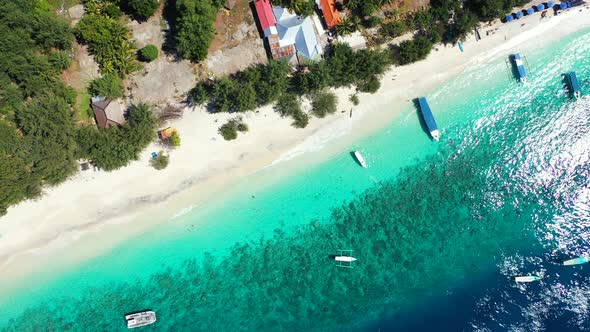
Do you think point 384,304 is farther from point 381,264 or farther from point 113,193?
point 113,193

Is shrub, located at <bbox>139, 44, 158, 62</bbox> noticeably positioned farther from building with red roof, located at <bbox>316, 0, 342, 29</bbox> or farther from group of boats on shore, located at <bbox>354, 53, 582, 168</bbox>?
group of boats on shore, located at <bbox>354, 53, 582, 168</bbox>

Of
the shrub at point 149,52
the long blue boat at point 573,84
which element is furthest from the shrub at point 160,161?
the long blue boat at point 573,84

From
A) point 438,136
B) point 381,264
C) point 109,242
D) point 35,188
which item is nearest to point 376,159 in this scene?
point 438,136

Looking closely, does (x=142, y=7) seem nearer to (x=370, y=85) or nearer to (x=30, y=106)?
(x=30, y=106)

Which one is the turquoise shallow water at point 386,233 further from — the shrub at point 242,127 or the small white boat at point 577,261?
the shrub at point 242,127

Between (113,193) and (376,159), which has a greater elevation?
(113,193)

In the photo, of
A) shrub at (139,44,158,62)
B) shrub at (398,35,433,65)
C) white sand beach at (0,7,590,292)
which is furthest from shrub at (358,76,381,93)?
shrub at (139,44,158,62)
